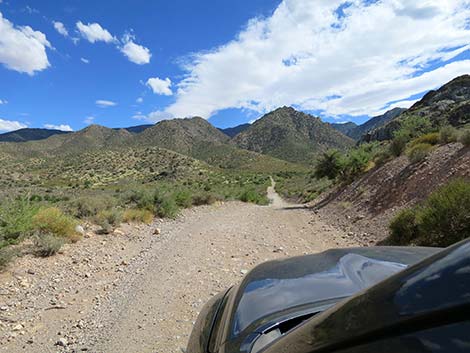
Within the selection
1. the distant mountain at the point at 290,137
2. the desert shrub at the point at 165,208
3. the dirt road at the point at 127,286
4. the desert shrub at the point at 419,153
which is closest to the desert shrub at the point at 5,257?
the dirt road at the point at 127,286

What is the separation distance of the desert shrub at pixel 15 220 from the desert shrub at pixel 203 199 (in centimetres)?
1178

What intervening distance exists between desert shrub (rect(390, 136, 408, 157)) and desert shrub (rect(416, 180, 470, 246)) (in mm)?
12039

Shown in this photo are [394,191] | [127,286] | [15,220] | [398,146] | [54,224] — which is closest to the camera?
[127,286]

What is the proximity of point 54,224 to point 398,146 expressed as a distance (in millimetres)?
16746

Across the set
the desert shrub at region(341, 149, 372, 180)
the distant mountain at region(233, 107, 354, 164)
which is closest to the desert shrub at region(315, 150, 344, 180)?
the desert shrub at region(341, 149, 372, 180)

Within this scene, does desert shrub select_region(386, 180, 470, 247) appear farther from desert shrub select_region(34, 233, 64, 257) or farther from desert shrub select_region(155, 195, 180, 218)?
desert shrub select_region(155, 195, 180, 218)

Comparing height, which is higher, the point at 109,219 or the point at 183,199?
the point at 109,219

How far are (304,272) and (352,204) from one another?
14000mm

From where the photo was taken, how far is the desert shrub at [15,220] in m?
7.88

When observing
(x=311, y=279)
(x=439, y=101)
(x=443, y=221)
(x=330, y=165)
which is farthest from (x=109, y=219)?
(x=439, y=101)

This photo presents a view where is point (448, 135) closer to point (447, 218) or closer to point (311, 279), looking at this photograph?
point (447, 218)

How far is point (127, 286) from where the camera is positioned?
6.30 metres

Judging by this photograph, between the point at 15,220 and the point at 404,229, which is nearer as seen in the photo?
the point at 404,229

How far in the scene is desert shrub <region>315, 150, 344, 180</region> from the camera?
25.1 meters
